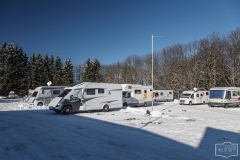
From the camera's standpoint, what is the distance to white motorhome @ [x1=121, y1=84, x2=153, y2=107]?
23.5 metres

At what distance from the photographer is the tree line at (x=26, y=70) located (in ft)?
143

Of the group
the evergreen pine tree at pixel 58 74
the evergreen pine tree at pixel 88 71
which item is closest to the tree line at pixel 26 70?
the evergreen pine tree at pixel 58 74

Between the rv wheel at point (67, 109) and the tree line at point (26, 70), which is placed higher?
A: the tree line at point (26, 70)

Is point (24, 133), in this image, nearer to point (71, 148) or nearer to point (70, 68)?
point (71, 148)

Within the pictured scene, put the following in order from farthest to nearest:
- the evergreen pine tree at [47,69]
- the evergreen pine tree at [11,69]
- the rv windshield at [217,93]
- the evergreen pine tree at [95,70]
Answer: the evergreen pine tree at [95,70] → the evergreen pine tree at [47,69] → the evergreen pine tree at [11,69] → the rv windshield at [217,93]

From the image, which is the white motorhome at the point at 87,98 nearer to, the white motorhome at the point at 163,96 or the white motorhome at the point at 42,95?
the white motorhome at the point at 42,95

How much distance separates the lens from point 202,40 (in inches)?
1570

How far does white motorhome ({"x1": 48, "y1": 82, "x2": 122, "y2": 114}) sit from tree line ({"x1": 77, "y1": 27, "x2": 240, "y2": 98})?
85.4 feet

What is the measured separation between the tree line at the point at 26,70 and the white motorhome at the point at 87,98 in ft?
111

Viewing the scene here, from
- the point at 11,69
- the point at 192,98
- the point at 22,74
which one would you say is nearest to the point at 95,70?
the point at 22,74

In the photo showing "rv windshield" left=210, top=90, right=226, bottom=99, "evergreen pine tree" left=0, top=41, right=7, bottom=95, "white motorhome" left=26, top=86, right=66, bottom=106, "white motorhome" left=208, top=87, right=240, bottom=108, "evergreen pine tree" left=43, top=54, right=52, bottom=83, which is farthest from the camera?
"evergreen pine tree" left=43, top=54, right=52, bottom=83

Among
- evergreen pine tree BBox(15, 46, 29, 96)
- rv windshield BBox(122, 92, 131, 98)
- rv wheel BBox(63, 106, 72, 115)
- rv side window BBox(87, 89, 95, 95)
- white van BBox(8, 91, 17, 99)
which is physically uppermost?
evergreen pine tree BBox(15, 46, 29, 96)

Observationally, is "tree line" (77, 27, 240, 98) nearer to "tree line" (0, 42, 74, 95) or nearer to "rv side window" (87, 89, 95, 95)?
"tree line" (0, 42, 74, 95)

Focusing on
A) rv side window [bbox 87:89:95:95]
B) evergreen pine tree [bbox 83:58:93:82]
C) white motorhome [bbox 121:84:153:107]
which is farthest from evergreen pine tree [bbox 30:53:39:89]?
rv side window [bbox 87:89:95:95]
